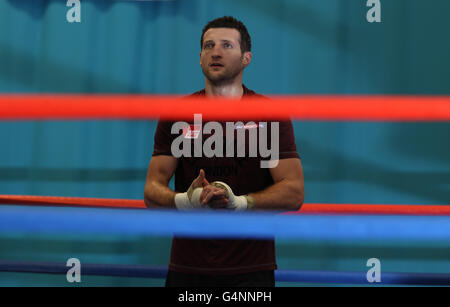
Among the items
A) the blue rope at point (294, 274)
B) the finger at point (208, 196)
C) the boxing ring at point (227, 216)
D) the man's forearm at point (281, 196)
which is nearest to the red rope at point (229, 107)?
the boxing ring at point (227, 216)

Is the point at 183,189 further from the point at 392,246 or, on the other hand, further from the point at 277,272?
the point at 392,246

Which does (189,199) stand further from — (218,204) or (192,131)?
(192,131)

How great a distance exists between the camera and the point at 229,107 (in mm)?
644

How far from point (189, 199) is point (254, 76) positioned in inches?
50.3

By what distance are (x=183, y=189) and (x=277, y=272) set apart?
0.56m

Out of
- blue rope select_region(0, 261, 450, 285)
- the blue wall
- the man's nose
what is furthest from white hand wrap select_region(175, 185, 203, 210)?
the blue wall

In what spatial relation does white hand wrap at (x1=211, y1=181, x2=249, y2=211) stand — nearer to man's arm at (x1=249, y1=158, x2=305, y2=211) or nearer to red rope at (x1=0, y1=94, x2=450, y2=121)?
man's arm at (x1=249, y1=158, x2=305, y2=211)

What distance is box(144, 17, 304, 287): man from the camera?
3.51ft

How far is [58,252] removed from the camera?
219cm

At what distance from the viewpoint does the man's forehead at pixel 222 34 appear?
3.88 feet

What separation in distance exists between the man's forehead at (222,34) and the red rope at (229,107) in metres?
0.58

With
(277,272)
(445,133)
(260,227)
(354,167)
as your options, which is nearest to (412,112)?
(260,227)

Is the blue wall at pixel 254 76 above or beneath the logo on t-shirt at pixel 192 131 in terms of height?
above

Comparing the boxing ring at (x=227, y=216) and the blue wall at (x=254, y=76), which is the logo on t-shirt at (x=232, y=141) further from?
the blue wall at (x=254, y=76)
